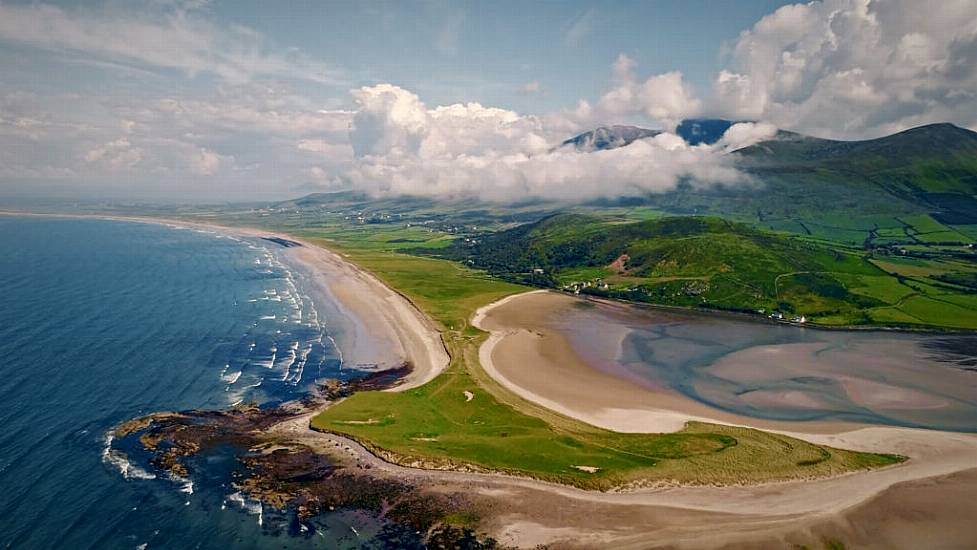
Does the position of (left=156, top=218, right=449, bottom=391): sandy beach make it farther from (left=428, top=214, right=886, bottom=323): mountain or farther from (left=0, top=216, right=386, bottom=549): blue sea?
(left=428, top=214, right=886, bottom=323): mountain

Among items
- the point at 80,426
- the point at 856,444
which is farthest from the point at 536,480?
the point at 80,426

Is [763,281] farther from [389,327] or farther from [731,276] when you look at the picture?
[389,327]

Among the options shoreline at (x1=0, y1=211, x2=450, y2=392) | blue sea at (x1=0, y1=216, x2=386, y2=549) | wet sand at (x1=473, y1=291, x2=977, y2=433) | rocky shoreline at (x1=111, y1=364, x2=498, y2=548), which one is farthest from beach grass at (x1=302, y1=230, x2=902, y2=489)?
blue sea at (x1=0, y1=216, x2=386, y2=549)

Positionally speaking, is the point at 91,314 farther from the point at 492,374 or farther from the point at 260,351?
the point at 492,374

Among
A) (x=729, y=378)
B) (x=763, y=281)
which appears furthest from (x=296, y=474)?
(x=763, y=281)

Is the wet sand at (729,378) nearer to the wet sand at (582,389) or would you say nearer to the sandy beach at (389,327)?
A: the wet sand at (582,389)

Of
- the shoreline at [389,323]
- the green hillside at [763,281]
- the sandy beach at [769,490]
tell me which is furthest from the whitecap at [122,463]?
the green hillside at [763,281]

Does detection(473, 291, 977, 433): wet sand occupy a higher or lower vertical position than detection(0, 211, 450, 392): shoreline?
lower
